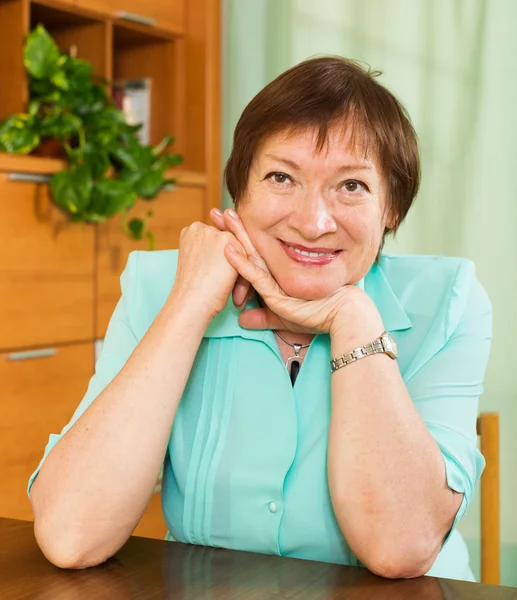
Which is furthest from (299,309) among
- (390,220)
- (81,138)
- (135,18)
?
(135,18)

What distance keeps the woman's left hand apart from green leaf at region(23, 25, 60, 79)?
5.38 ft

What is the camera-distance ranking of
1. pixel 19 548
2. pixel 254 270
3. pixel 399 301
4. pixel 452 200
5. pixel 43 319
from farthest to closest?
pixel 452 200 → pixel 43 319 → pixel 399 301 → pixel 254 270 → pixel 19 548

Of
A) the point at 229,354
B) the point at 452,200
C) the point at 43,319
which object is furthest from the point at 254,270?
the point at 452,200

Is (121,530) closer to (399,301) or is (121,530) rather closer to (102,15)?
(399,301)

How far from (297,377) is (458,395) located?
249 millimetres

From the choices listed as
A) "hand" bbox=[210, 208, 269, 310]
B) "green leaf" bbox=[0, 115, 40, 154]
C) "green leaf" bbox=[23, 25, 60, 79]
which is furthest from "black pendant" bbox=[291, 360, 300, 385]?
"green leaf" bbox=[23, 25, 60, 79]

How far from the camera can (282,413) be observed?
135cm

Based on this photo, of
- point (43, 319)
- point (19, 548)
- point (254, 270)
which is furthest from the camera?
point (43, 319)

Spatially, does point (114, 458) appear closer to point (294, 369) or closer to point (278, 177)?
point (294, 369)

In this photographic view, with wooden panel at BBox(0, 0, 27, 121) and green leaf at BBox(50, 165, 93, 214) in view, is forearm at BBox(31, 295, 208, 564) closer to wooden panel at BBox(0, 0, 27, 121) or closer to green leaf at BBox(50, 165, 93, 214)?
green leaf at BBox(50, 165, 93, 214)

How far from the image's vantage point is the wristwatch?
1238mm

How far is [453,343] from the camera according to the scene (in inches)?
54.1

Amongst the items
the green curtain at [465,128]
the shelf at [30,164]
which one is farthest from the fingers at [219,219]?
the green curtain at [465,128]

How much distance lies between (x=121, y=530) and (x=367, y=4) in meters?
2.60
